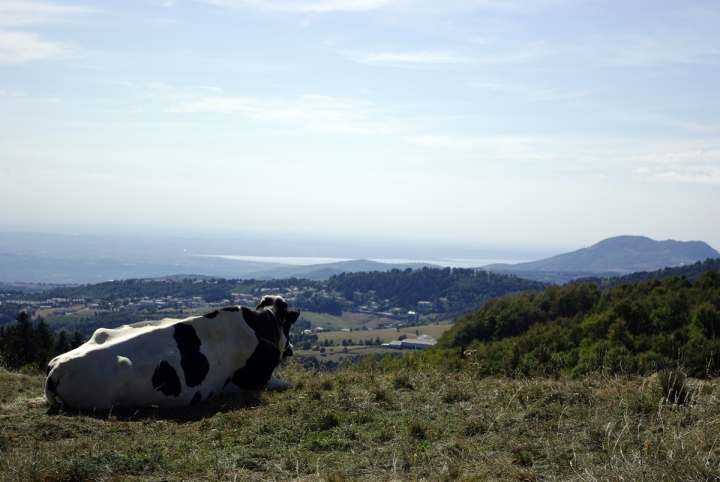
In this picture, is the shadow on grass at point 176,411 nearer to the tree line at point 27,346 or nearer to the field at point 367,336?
the tree line at point 27,346

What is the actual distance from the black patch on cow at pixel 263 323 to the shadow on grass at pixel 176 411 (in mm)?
1502

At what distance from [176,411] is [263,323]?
2844 millimetres

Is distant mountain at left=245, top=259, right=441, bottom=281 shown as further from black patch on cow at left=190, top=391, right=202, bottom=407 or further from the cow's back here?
black patch on cow at left=190, top=391, right=202, bottom=407

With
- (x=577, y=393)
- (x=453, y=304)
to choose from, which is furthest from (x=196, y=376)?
(x=453, y=304)

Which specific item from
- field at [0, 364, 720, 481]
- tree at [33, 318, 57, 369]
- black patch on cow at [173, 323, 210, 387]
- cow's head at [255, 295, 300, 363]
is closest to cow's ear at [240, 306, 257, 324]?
cow's head at [255, 295, 300, 363]

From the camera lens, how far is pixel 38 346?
1784 centimetres

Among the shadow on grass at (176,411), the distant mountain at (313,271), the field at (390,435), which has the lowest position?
the distant mountain at (313,271)

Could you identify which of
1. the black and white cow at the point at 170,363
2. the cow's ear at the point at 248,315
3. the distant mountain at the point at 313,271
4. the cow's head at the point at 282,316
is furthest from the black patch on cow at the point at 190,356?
the distant mountain at the point at 313,271

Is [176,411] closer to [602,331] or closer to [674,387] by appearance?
[674,387]

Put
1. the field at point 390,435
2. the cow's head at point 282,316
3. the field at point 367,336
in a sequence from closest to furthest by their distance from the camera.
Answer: the field at point 390,435 < the cow's head at point 282,316 < the field at point 367,336

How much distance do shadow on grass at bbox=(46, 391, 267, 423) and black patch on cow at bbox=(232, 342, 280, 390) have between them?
1.65 feet

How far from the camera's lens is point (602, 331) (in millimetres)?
21141

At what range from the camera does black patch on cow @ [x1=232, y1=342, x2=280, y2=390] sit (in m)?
10.0

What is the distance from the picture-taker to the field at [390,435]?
518 cm
